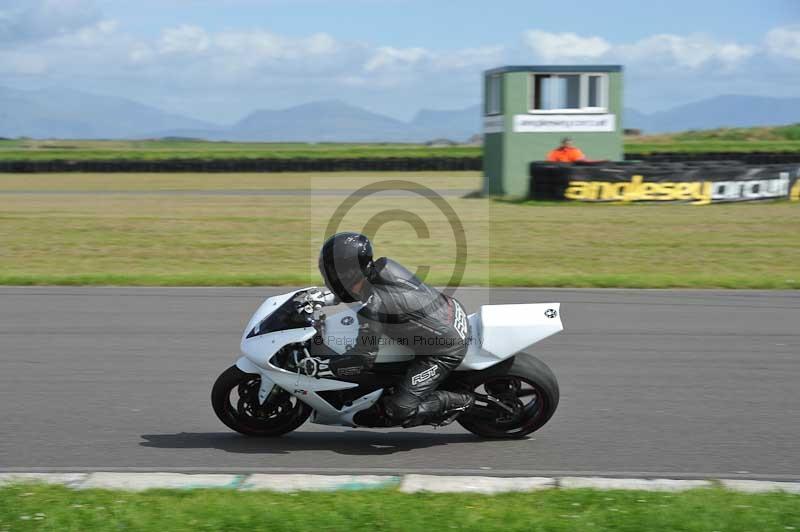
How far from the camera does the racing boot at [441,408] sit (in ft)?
20.5

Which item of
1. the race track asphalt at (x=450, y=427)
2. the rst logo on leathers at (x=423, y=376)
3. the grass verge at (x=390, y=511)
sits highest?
the rst logo on leathers at (x=423, y=376)

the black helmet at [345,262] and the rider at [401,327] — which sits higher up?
the black helmet at [345,262]

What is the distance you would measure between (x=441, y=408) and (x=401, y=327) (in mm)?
584

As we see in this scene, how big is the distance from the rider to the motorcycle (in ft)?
0.29

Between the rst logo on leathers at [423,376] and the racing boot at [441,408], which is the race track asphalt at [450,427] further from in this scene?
the rst logo on leathers at [423,376]

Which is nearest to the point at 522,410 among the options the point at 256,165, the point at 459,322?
the point at 459,322

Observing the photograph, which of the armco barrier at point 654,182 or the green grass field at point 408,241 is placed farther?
the armco barrier at point 654,182

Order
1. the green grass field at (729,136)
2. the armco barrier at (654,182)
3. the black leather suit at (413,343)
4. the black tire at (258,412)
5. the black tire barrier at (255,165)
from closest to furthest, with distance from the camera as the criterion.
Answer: the black leather suit at (413,343), the black tire at (258,412), the armco barrier at (654,182), the black tire barrier at (255,165), the green grass field at (729,136)

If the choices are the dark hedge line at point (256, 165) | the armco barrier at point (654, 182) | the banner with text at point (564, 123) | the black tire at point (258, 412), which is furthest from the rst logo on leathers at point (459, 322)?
the dark hedge line at point (256, 165)

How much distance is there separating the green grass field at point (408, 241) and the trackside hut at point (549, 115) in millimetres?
1683

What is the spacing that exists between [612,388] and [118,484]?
396 cm

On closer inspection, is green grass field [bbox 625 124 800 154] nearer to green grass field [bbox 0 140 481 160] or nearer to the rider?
green grass field [bbox 0 140 481 160]

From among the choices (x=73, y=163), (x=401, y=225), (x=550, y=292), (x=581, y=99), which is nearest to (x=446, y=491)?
(x=550, y=292)

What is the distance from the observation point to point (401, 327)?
244 inches
